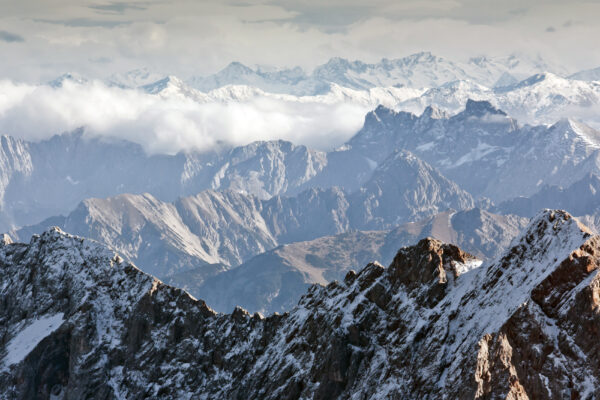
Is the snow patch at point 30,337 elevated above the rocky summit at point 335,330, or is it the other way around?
the rocky summit at point 335,330

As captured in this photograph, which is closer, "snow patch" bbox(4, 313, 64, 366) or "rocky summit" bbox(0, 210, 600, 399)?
"rocky summit" bbox(0, 210, 600, 399)

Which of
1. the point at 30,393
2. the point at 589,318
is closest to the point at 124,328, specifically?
the point at 30,393

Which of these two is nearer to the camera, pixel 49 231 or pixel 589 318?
pixel 589 318

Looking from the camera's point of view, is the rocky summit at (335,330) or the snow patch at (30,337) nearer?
the rocky summit at (335,330)

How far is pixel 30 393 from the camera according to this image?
152625 millimetres

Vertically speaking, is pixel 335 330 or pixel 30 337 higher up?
pixel 335 330

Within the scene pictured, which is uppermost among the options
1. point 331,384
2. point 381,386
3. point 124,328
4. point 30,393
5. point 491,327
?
point 491,327

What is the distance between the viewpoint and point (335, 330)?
4380 inches

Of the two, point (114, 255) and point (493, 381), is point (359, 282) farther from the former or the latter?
point (114, 255)

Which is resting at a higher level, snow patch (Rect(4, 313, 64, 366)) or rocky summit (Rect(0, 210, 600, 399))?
rocky summit (Rect(0, 210, 600, 399))

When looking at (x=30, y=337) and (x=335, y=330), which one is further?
(x=30, y=337)

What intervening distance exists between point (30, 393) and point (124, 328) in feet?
74.9

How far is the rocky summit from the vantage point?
7919cm

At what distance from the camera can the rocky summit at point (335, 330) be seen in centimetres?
7919
